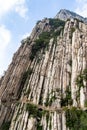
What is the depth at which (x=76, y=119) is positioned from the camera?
2427 inches

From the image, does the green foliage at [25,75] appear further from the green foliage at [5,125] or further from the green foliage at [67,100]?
the green foliage at [67,100]

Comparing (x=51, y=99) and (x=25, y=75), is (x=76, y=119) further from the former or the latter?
(x=25, y=75)

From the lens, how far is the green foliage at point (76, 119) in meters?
59.5

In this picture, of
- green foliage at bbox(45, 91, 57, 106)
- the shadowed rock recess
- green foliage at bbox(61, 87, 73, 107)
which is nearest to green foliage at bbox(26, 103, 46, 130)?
the shadowed rock recess

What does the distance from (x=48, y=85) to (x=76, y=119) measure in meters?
17.6

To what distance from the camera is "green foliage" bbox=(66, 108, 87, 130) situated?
195 ft

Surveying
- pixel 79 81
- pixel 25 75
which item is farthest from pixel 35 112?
pixel 25 75

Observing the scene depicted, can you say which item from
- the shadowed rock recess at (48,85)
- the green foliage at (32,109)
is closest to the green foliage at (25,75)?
the shadowed rock recess at (48,85)

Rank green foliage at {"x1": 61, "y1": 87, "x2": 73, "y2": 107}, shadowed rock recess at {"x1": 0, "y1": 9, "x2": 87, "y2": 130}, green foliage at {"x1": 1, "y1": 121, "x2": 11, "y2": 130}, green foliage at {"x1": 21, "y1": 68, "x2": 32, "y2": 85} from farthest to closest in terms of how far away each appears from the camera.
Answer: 1. green foliage at {"x1": 21, "y1": 68, "x2": 32, "y2": 85}
2. green foliage at {"x1": 1, "y1": 121, "x2": 11, "y2": 130}
3. green foliage at {"x1": 61, "y1": 87, "x2": 73, "y2": 107}
4. shadowed rock recess at {"x1": 0, "y1": 9, "x2": 87, "y2": 130}

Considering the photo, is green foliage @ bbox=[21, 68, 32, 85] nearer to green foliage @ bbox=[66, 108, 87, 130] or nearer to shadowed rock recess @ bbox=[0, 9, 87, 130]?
shadowed rock recess @ bbox=[0, 9, 87, 130]

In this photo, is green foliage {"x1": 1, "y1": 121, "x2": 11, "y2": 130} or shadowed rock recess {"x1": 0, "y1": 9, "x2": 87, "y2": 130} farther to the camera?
green foliage {"x1": 1, "y1": 121, "x2": 11, "y2": 130}

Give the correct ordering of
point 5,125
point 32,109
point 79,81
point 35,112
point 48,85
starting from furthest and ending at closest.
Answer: point 48,85, point 5,125, point 79,81, point 32,109, point 35,112

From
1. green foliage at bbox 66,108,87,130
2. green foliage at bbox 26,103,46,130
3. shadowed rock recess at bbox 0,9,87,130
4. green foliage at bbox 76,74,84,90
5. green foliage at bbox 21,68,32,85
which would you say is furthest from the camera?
green foliage at bbox 21,68,32,85

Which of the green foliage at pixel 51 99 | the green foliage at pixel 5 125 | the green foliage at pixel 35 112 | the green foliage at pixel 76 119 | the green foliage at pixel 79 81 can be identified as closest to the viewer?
the green foliage at pixel 76 119
